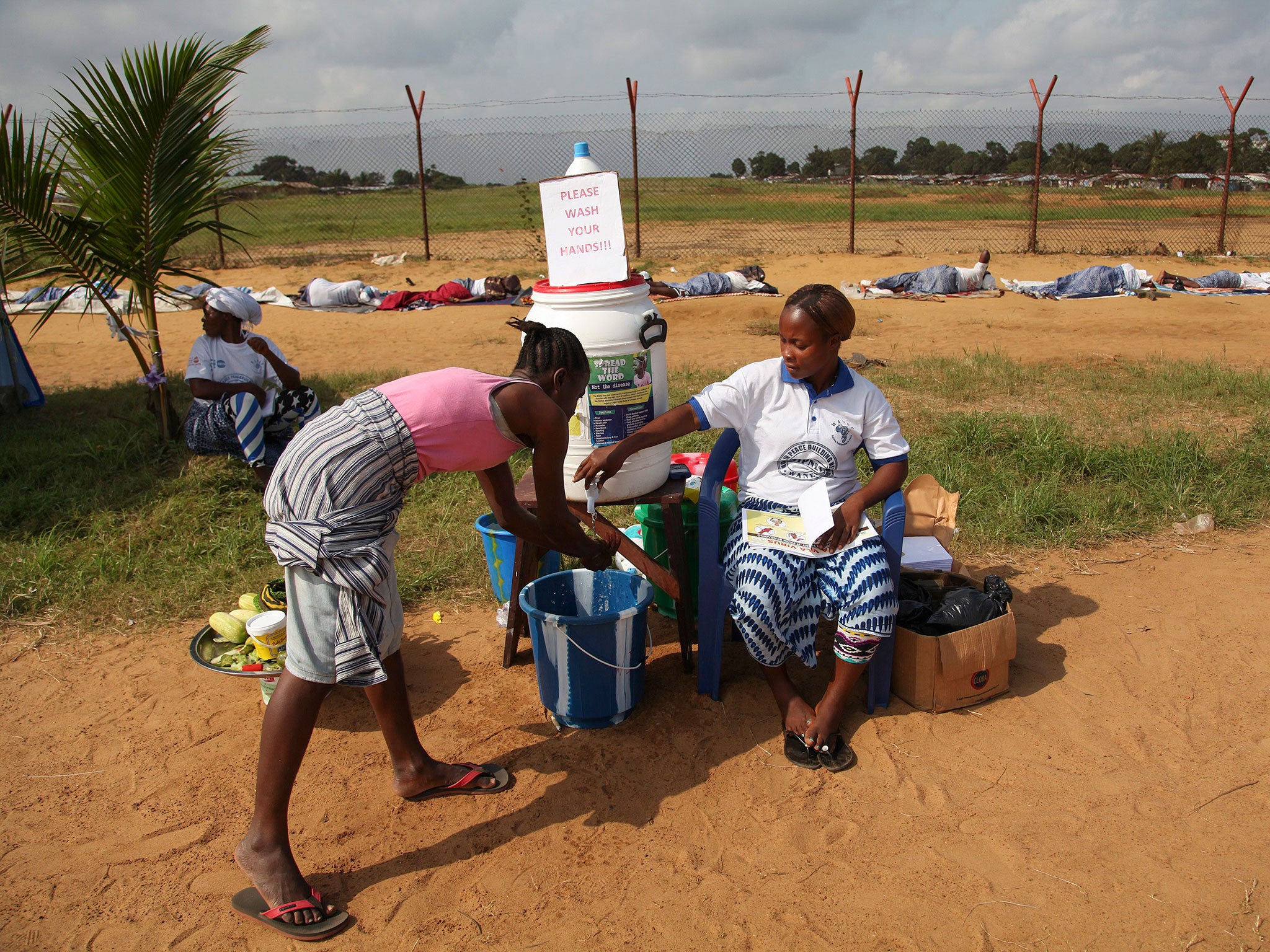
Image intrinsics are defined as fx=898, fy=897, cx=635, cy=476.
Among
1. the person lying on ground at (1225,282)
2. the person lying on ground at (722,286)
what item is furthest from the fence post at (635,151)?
the person lying on ground at (1225,282)

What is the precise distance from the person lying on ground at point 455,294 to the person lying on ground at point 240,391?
6106mm

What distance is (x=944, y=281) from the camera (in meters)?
11.2

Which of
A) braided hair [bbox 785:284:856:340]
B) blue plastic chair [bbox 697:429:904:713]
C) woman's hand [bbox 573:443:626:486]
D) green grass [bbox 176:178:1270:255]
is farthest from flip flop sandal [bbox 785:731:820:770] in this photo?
green grass [bbox 176:178:1270:255]

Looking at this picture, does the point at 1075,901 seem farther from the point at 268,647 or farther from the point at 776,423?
the point at 268,647

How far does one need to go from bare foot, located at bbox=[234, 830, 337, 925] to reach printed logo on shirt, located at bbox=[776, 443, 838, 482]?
1902 millimetres

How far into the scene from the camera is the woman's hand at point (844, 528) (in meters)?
2.92

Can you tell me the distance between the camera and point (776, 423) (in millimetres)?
3068

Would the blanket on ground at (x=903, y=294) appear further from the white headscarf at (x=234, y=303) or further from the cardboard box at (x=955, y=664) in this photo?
the cardboard box at (x=955, y=664)

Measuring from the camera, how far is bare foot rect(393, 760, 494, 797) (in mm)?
2727

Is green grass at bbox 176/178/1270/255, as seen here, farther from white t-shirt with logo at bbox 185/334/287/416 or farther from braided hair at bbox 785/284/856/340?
braided hair at bbox 785/284/856/340

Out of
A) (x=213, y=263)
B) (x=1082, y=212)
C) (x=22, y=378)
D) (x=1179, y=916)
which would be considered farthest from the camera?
(x=1082, y=212)

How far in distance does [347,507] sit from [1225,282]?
12476 mm

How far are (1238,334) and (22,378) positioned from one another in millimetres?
10883

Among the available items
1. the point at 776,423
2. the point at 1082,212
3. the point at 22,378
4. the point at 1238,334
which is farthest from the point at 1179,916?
the point at 1082,212
